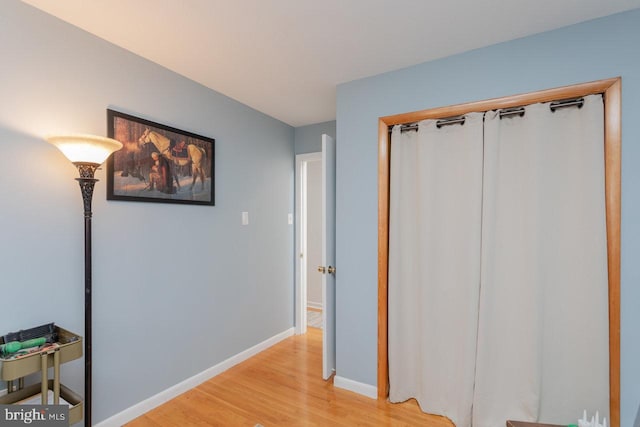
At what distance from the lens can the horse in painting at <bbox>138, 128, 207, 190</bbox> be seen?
218 centimetres

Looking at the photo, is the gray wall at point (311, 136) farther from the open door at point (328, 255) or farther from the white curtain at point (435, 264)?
the white curtain at point (435, 264)

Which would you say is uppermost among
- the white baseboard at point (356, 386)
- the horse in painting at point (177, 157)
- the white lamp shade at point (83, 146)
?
the horse in painting at point (177, 157)

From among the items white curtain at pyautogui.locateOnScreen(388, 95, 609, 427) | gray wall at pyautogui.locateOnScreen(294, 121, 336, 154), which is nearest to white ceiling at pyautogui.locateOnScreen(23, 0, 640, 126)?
white curtain at pyautogui.locateOnScreen(388, 95, 609, 427)

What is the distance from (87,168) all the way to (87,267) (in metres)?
0.55

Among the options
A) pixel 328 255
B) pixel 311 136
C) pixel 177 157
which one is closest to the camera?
pixel 177 157

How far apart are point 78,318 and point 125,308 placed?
10.6 inches

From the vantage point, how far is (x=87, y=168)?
1.65 meters

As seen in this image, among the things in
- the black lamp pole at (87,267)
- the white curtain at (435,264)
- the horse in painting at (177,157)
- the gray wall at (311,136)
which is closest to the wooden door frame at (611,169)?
the white curtain at (435,264)

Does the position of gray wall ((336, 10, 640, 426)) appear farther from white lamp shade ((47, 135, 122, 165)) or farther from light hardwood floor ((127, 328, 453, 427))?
white lamp shade ((47, 135, 122, 165))

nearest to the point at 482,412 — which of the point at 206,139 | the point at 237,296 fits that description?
the point at 237,296

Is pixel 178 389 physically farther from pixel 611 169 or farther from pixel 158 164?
pixel 611 169

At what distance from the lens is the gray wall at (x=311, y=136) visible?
3.51 meters

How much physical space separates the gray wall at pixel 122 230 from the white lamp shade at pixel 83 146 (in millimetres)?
257

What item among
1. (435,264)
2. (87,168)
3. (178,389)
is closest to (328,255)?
(435,264)
